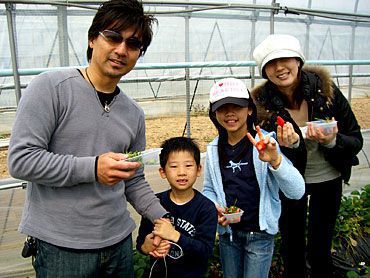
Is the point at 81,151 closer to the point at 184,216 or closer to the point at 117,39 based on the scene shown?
the point at 117,39

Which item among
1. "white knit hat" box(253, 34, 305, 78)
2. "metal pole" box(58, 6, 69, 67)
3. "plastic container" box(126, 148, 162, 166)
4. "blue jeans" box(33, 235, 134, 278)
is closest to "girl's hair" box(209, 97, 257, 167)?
"white knit hat" box(253, 34, 305, 78)

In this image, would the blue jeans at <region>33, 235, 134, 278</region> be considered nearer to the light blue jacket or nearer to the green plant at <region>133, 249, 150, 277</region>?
the light blue jacket

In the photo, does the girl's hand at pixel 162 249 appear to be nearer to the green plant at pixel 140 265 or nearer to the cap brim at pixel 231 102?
the cap brim at pixel 231 102

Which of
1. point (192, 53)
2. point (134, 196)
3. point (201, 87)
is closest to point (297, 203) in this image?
point (134, 196)

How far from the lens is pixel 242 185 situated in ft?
7.20

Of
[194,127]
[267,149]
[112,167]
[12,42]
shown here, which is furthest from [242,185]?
[194,127]

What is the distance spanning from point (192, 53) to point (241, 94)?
A: 465cm

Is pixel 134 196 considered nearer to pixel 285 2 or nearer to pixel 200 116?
pixel 285 2

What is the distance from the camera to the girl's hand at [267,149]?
189 cm

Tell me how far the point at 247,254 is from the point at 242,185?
15.1 inches

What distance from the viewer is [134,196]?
1.96 meters

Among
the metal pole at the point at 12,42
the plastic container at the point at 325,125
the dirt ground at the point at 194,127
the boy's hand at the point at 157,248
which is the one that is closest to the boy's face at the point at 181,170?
the boy's hand at the point at 157,248

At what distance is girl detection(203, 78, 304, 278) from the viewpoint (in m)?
2.14

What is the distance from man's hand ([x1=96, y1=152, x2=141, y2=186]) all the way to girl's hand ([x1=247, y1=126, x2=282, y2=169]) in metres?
0.64
